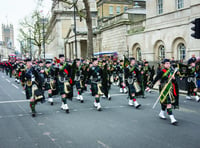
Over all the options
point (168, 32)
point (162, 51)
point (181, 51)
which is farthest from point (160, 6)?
point (181, 51)

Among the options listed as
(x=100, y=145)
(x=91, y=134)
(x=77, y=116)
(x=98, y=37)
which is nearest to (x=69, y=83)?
(x=77, y=116)

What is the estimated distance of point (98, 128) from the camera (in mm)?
6688

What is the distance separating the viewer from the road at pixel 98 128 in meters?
5.53

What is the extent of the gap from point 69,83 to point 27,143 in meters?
3.81

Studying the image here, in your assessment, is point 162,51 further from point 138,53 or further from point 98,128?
point 98,128

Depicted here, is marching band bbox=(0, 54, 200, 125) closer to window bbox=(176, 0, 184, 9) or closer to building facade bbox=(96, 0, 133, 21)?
window bbox=(176, 0, 184, 9)

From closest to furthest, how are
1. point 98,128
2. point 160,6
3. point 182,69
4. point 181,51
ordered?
1. point 98,128
2. point 182,69
3. point 181,51
4. point 160,6

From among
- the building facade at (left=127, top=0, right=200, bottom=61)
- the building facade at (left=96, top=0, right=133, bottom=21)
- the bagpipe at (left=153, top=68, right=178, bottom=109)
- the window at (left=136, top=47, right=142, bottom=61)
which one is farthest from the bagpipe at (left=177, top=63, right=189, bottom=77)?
the building facade at (left=96, top=0, right=133, bottom=21)

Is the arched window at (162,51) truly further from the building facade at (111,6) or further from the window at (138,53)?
the building facade at (111,6)

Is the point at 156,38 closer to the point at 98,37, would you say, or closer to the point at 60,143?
the point at 98,37

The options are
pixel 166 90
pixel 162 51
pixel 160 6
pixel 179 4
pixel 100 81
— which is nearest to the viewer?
pixel 166 90

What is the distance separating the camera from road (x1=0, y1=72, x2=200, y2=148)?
553 cm

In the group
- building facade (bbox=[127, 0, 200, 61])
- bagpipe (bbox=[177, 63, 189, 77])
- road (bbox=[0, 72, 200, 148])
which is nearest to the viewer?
road (bbox=[0, 72, 200, 148])

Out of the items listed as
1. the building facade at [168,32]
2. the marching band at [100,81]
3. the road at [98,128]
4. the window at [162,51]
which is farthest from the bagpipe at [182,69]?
the window at [162,51]
